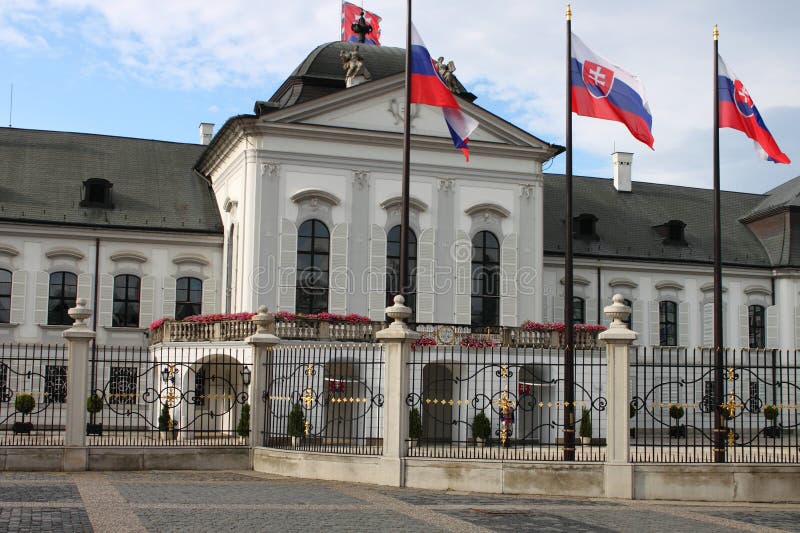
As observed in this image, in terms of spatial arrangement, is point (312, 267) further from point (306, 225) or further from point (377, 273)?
point (377, 273)

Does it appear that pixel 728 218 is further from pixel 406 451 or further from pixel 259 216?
pixel 406 451

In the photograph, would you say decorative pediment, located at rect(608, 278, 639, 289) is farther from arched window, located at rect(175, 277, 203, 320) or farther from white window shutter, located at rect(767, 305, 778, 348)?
arched window, located at rect(175, 277, 203, 320)

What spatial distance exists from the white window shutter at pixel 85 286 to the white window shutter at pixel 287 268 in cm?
763

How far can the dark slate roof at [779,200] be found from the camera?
44719mm

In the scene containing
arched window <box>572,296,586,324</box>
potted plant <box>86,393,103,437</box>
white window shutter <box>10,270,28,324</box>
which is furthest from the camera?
arched window <box>572,296,586,324</box>

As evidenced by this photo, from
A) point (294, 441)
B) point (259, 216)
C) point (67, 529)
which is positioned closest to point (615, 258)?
point (259, 216)

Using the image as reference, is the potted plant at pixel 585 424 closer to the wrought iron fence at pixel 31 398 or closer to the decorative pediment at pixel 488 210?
the wrought iron fence at pixel 31 398

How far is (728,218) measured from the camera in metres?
47.0

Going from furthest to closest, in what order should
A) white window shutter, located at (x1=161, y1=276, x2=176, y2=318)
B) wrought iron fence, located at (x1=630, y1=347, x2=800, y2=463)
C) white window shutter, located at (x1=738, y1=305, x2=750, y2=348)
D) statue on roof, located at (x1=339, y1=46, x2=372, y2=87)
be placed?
white window shutter, located at (x1=738, y1=305, x2=750, y2=348), white window shutter, located at (x1=161, y1=276, x2=176, y2=318), statue on roof, located at (x1=339, y1=46, x2=372, y2=87), wrought iron fence, located at (x1=630, y1=347, x2=800, y2=463)

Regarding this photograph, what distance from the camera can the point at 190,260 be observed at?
3772cm

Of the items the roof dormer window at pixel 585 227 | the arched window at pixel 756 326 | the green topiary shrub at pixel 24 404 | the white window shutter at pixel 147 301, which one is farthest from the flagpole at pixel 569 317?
the arched window at pixel 756 326

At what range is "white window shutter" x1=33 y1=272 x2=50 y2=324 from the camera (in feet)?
119

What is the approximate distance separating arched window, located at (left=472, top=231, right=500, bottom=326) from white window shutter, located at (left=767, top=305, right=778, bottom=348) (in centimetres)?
1419

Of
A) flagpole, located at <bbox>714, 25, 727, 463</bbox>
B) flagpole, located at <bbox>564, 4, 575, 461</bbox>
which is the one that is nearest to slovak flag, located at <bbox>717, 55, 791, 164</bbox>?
flagpole, located at <bbox>714, 25, 727, 463</bbox>
